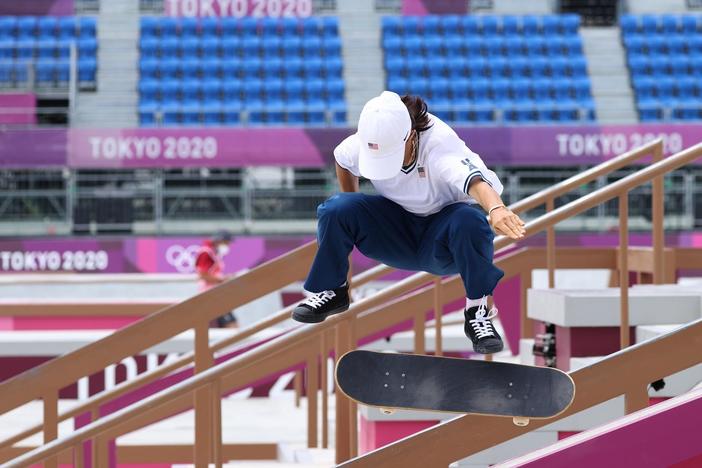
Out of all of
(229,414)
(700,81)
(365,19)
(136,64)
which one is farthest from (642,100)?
(229,414)

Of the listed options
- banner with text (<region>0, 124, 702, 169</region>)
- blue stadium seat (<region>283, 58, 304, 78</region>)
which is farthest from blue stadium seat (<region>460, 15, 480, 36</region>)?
banner with text (<region>0, 124, 702, 169</region>)

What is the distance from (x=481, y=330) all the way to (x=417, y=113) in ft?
2.40

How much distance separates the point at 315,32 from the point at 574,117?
233 inches

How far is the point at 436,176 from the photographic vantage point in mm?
3484

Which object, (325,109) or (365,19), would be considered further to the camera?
(365,19)

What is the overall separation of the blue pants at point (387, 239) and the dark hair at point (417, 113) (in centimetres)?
27

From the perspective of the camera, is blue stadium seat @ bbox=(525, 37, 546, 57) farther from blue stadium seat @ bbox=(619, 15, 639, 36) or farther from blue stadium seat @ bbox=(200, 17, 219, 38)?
blue stadium seat @ bbox=(200, 17, 219, 38)

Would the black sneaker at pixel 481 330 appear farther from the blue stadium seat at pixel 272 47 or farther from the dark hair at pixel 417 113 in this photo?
the blue stadium seat at pixel 272 47

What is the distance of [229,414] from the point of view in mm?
9039

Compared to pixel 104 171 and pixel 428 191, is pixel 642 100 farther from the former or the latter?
pixel 428 191

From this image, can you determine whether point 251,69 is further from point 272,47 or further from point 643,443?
point 643,443

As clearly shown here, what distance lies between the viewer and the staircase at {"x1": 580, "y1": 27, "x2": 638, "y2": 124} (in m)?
21.7

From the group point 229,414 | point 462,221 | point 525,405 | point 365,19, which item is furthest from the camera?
point 365,19

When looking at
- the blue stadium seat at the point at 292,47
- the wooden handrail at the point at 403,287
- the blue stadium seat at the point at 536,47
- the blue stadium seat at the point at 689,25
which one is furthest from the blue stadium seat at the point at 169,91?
the wooden handrail at the point at 403,287
